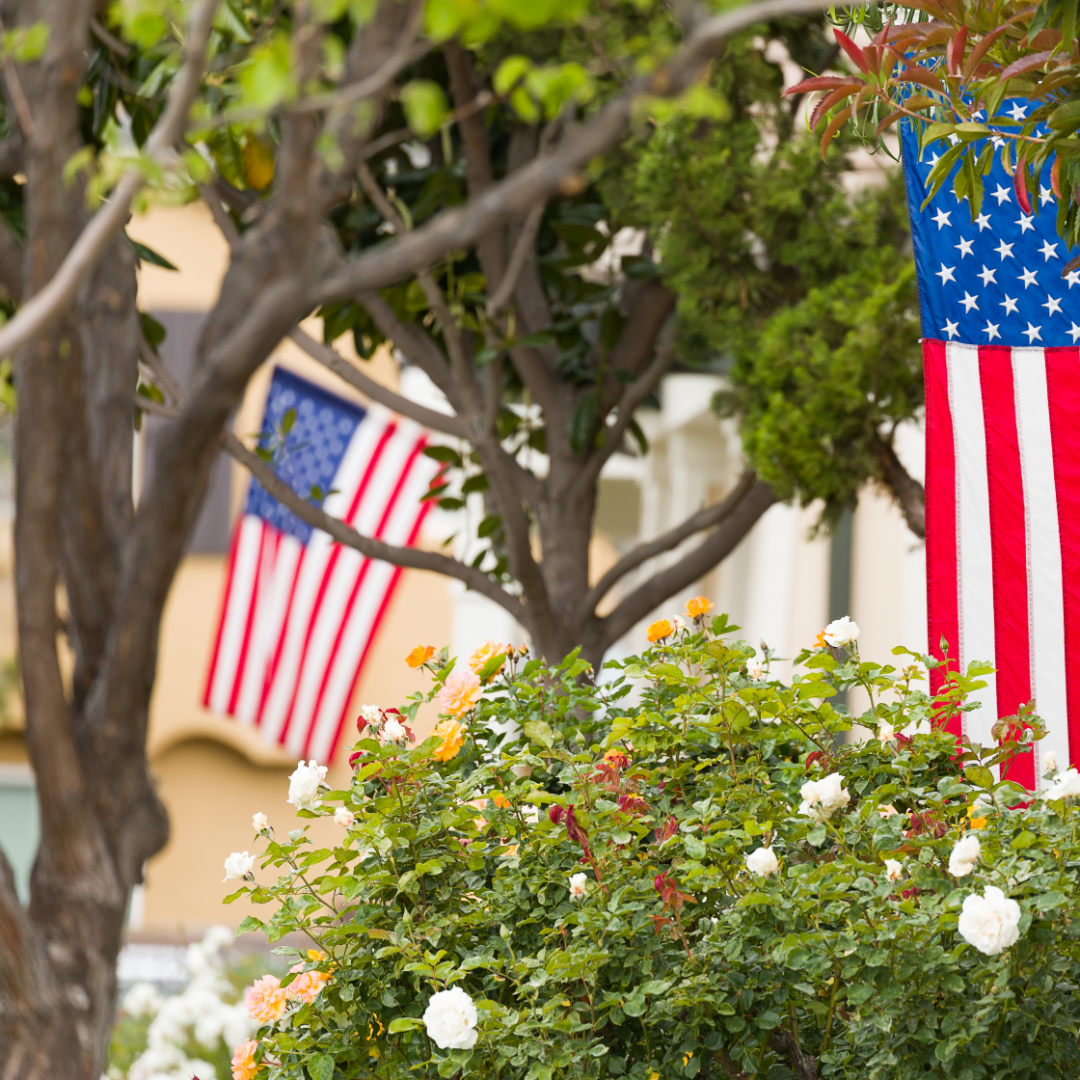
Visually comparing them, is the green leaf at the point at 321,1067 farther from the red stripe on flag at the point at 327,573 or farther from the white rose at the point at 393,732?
the red stripe on flag at the point at 327,573

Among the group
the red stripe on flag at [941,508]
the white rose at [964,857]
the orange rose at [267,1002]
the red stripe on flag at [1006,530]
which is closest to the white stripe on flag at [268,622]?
the red stripe on flag at [941,508]

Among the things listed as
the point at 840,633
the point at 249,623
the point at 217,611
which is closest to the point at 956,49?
the point at 840,633

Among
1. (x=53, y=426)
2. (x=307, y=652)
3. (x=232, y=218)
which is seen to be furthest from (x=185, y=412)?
(x=307, y=652)

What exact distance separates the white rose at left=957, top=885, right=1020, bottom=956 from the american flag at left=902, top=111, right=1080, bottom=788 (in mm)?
1674

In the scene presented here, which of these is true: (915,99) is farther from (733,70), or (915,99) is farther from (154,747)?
(154,747)

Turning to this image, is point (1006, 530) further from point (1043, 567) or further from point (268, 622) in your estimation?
point (268, 622)

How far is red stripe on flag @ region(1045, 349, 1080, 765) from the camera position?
10.9 feet

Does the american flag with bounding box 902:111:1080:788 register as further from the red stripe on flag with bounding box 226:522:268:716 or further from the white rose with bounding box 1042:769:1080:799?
the red stripe on flag with bounding box 226:522:268:716

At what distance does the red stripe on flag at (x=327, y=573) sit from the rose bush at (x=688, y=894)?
448 cm

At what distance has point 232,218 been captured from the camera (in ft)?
15.7

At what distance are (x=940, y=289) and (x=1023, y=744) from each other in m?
1.58

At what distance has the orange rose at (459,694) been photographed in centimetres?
248

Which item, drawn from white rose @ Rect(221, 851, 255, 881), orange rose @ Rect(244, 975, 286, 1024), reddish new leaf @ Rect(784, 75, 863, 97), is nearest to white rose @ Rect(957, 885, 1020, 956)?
orange rose @ Rect(244, 975, 286, 1024)

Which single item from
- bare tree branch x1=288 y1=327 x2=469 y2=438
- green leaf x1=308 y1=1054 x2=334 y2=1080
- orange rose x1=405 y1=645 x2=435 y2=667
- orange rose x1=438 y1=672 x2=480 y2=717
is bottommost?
green leaf x1=308 y1=1054 x2=334 y2=1080
